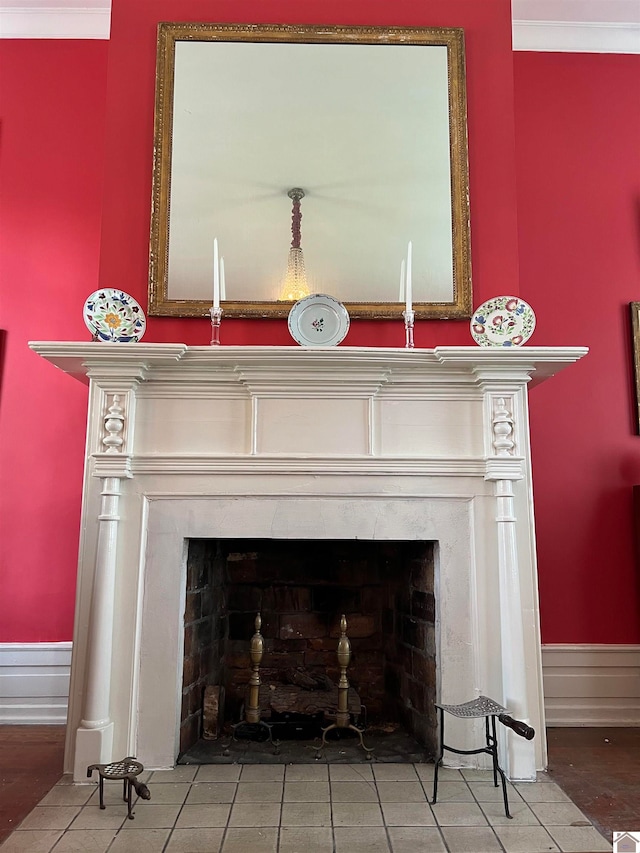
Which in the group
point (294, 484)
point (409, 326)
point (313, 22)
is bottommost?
point (294, 484)

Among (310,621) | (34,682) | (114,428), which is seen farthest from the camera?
(34,682)

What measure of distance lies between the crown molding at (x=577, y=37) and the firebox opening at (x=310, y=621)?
8.71 ft

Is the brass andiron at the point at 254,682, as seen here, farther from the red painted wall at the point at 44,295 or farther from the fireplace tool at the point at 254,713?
the red painted wall at the point at 44,295

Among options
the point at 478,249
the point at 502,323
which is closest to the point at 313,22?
the point at 478,249

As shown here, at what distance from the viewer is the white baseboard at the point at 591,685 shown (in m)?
2.92

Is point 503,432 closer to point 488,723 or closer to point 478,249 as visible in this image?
point 478,249

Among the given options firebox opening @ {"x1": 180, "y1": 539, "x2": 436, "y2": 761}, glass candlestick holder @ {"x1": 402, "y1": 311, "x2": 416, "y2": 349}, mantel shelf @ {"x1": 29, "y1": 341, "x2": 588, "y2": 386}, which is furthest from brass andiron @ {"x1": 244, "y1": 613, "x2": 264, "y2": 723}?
glass candlestick holder @ {"x1": 402, "y1": 311, "x2": 416, "y2": 349}

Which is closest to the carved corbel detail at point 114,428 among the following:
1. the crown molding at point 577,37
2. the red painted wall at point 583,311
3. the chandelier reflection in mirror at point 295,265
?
the chandelier reflection in mirror at point 295,265

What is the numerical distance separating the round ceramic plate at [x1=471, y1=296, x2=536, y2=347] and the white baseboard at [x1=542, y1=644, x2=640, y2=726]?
1.48 meters

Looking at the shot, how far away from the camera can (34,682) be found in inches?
114

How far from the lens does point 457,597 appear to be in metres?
2.32

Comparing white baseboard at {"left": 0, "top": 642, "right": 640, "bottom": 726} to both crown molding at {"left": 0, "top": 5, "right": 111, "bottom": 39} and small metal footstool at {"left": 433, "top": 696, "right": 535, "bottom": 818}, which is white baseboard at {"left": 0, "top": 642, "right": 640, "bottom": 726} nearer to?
small metal footstool at {"left": 433, "top": 696, "right": 535, "bottom": 818}

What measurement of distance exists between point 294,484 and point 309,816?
41.0 inches

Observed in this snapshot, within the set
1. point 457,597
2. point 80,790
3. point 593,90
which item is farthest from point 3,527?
point 593,90
